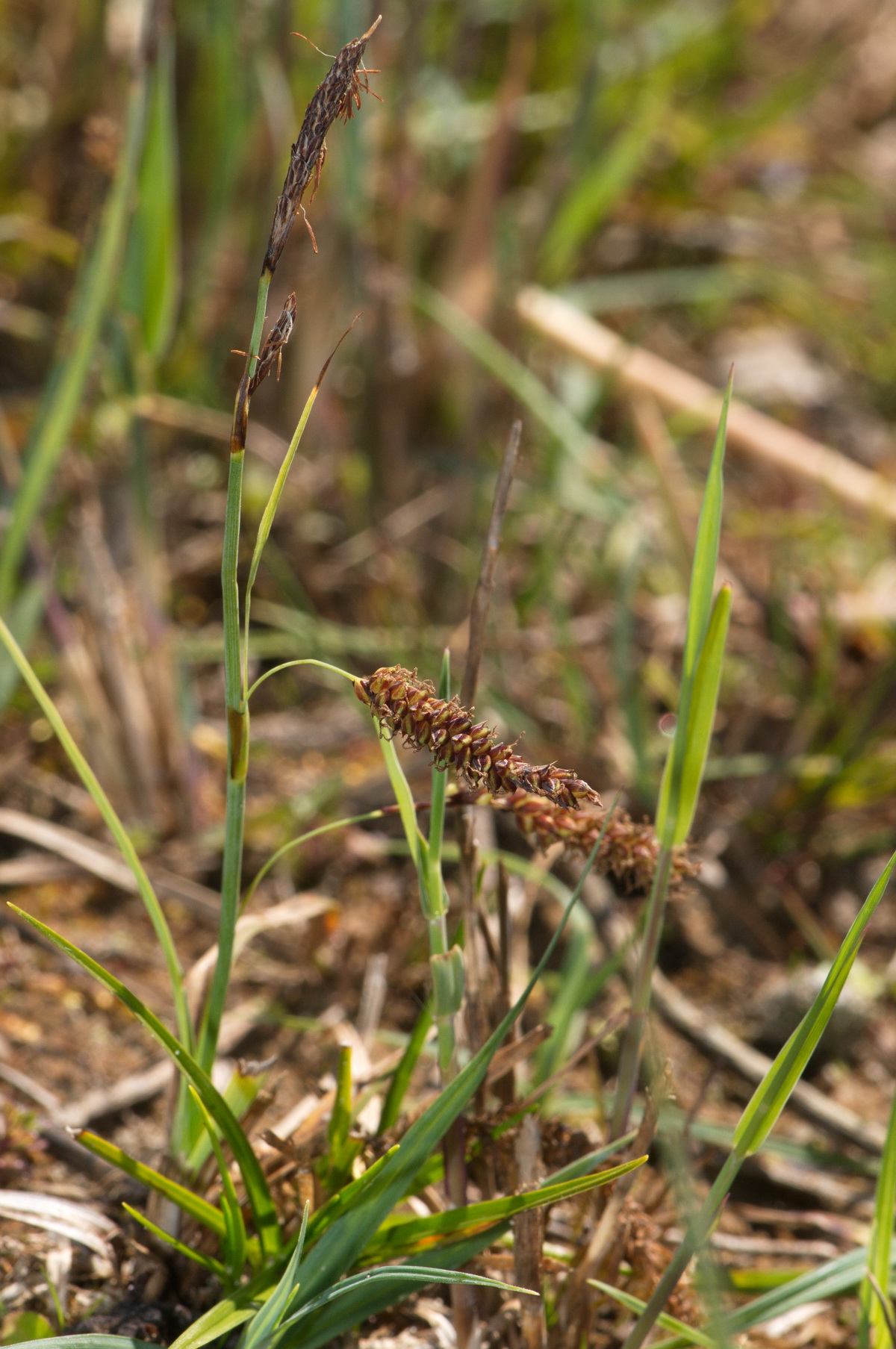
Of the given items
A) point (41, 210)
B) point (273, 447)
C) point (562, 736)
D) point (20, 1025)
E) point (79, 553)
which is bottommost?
point (20, 1025)

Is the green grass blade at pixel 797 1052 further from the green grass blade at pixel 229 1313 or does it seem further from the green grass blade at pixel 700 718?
the green grass blade at pixel 229 1313

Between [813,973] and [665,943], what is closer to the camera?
[813,973]

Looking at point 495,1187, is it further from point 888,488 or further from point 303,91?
point 303,91

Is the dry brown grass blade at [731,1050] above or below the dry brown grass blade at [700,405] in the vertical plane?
below

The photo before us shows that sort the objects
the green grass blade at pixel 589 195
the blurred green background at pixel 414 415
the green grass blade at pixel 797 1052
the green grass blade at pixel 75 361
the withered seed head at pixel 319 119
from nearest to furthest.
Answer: the withered seed head at pixel 319 119 < the green grass blade at pixel 797 1052 < the green grass blade at pixel 75 361 < the blurred green background at pixel 414 415 < the green grass blade at pixel 589 195

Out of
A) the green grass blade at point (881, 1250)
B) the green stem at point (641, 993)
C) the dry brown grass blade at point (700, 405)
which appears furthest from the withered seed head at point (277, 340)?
the dry brown grass blade at point (700, 405)

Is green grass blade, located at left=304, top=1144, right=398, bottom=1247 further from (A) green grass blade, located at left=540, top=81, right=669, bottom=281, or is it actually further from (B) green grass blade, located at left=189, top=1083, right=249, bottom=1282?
(A) green grass blade, located at left=540, top=81, right=669, bottom=281

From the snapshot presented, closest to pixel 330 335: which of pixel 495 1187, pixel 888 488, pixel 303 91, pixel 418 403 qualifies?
pixel 418 403
